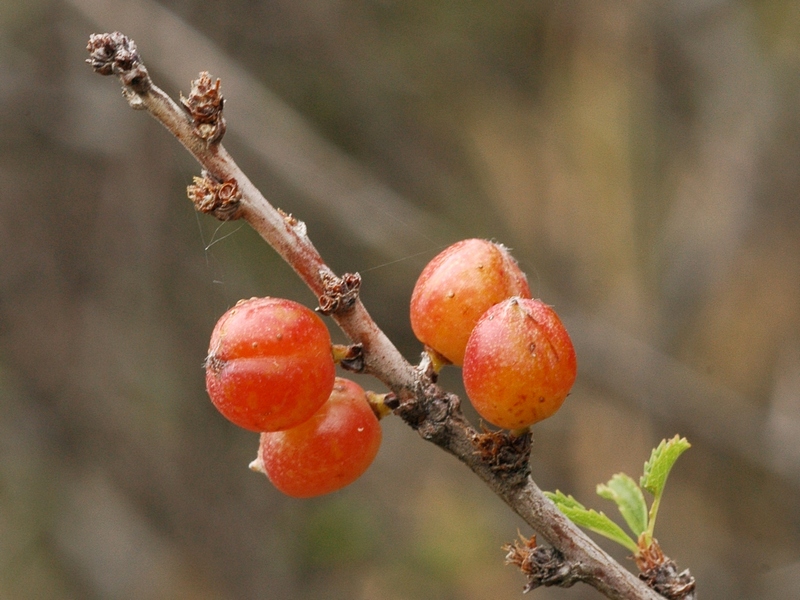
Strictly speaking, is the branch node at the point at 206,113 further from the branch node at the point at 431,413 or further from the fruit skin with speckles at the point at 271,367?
the branch node at the point at 431,413

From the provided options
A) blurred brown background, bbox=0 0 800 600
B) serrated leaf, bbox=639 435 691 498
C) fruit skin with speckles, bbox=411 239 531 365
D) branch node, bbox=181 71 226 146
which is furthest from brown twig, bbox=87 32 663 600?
blurred brown background, bbox=0 0 800 600

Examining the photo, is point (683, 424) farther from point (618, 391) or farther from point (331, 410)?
point (331, 410)

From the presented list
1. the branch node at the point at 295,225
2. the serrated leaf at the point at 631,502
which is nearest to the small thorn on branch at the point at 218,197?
the branch node at the point at 295,225

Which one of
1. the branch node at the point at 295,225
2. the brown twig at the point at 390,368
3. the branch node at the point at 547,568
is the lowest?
the branch node at the point at 547,568

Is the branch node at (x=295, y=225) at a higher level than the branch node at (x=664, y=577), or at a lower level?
lower

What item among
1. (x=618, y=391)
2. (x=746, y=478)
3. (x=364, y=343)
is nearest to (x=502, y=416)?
(x=364, y=343)

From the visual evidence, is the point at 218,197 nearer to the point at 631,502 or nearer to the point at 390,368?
the point at 390,368

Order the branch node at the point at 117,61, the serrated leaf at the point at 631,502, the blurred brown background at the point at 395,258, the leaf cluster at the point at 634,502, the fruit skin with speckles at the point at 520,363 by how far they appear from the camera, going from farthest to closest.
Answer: the blurred brown background at the point at 395,258 → the serrated leaf at the point at 631,502 → the leaf cluster at the point at 634,502 → the fruit skin with speckles at the point at 520,363 → the branch node at the point at 117,61

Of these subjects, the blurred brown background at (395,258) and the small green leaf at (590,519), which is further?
the blurred brown background at (395,258)
